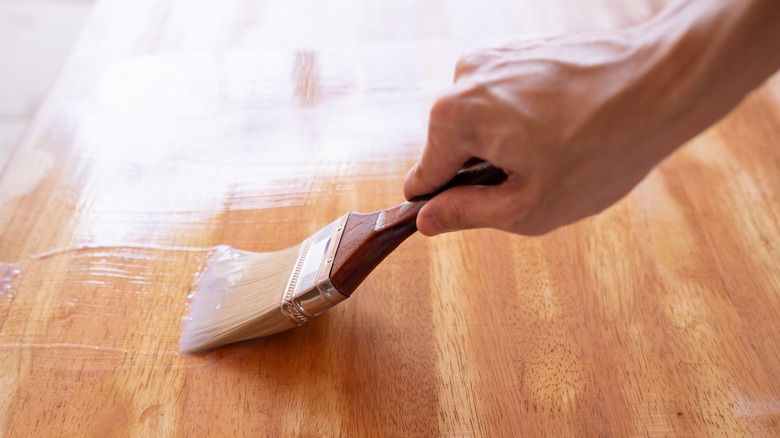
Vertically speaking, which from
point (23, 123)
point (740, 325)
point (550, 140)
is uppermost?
point (550, 140)

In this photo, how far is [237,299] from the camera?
109 centimetres

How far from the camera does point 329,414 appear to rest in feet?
→ 3.20

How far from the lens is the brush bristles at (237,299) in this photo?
1029 millimetres

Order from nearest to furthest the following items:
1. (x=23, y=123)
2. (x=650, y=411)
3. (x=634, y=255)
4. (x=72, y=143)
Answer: (x=650, y=411) < (x=634, y=255) < (x=72, y=143) < (x=23, y=123)

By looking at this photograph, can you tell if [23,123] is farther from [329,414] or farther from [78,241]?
[329,414]

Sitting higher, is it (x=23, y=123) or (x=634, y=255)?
(x=634, y=255)

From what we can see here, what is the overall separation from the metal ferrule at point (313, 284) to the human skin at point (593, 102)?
231 millimetres

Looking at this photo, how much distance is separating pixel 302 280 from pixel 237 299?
13 cm

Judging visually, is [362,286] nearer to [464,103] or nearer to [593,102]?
[464,103]

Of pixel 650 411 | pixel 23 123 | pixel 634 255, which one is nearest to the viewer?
pixel 650 411

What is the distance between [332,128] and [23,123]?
1.47m

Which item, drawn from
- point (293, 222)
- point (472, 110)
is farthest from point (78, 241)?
point (472, 110)

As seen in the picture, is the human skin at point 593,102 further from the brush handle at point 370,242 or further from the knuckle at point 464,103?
the brush handle at point 370,242

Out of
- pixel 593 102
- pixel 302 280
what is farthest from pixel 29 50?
pixel 593 102
